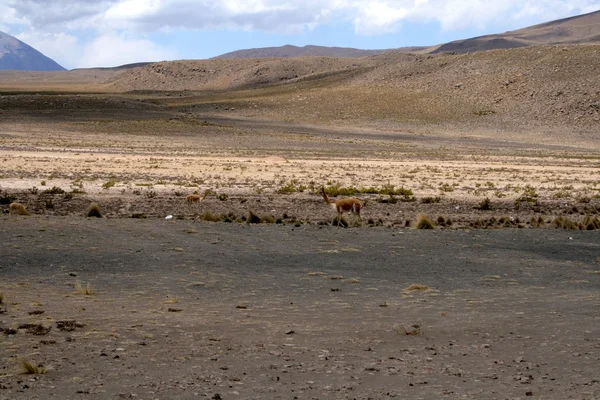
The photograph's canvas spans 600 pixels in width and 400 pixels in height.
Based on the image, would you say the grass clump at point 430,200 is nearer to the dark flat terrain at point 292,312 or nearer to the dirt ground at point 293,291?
the dirt ground at point 293,291

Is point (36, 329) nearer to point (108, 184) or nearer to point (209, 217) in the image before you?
point (209, 217)

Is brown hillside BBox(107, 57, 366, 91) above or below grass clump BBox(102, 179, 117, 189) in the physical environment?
above

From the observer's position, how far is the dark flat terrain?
826 cm

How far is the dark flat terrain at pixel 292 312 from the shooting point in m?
8.26

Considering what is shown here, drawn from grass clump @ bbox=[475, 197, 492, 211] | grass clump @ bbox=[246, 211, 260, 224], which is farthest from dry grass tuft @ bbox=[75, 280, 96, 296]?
grass clump @ bbox=[475, 197, 492, 211]

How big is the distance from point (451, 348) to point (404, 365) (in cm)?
91

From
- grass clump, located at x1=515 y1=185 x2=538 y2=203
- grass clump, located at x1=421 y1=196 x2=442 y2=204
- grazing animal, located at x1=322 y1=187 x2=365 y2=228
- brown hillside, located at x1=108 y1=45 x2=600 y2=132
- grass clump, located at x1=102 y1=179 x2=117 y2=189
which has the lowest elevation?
grass clump, located at x1=515 y1=185 x2=538 y2=203

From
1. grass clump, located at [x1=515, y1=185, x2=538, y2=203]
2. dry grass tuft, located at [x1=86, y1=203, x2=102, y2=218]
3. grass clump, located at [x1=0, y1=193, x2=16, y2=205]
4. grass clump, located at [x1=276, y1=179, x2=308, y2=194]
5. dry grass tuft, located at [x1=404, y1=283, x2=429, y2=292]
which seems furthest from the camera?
grass clump, located at [x1=276, y1=179, x2=308, y2=194]

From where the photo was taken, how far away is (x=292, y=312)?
11.3 metres

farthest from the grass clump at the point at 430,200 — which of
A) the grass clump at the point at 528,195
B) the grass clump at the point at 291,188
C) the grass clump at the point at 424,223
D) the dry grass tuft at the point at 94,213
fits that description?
the dry grass tuft at the point at 94,213

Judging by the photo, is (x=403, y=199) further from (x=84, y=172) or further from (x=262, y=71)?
(x=262, y=71)

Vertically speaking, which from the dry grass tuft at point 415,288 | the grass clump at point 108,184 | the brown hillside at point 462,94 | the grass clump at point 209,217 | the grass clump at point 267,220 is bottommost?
the dry grass tuft at point 415,288

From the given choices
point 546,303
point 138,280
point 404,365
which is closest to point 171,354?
point 404,365

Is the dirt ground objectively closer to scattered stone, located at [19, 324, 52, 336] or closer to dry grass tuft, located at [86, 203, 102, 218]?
scattered stone, located at [19, 324, 52, 336]
